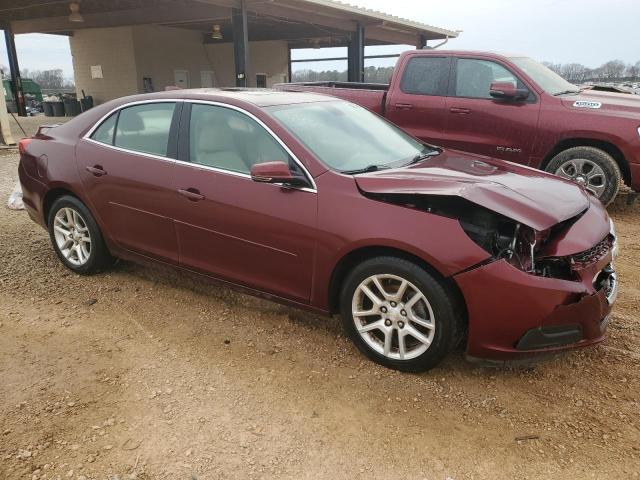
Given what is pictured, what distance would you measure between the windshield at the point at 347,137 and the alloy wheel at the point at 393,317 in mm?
775

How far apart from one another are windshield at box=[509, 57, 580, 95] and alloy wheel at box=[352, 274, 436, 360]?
15.3 feet

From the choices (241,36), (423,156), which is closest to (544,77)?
(423,156)

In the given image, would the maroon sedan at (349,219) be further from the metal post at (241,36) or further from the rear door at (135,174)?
the metal post at (241,36)

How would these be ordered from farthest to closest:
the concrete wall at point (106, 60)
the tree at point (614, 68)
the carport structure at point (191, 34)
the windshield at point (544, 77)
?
the tree at point (614, 68) < the concrete wall at point (106, 60) < the carport structure at point (191, 34) < the windshield at point (544, 77)

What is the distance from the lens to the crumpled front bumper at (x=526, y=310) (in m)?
2.63

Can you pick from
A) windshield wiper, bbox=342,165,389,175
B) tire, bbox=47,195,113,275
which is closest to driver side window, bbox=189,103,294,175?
windshield wiper, bbox=342,165,389,175

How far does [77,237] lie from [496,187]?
3433 millimetres

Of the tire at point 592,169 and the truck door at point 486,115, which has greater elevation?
the truck door at point 486,115

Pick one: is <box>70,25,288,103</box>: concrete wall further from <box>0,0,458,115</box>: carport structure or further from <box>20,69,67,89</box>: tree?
<box>20,69,67,89</box>: tree

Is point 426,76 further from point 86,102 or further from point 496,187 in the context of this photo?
point 86,102

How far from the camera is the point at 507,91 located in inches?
247

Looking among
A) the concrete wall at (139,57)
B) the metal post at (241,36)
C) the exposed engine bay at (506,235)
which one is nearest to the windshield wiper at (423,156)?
the exposed engine bay at (506,235)

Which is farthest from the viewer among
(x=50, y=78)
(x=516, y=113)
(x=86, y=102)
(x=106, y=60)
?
(x=50, y=78)

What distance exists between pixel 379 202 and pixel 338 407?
1.14m
